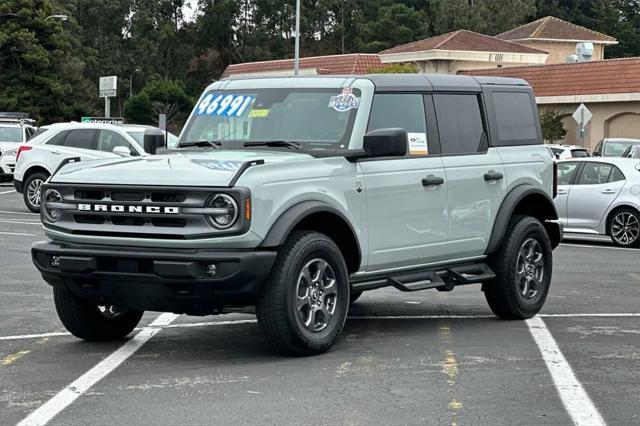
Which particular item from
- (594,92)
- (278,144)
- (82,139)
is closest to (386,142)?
(278,144)

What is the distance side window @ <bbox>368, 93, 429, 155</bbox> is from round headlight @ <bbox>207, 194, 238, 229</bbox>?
1.82 metres

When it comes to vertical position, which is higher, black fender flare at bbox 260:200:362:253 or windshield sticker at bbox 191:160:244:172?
windshield sticker at bbox 191:160:244:172

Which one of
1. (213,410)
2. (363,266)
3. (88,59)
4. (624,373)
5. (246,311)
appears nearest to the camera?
(213,410)

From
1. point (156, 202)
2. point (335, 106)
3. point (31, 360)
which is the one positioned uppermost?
point (335, 106)

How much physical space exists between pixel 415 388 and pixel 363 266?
6.00 feet

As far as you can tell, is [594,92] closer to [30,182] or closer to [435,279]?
[30,182]

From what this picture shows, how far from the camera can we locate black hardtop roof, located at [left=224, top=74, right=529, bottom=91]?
9.49 meters

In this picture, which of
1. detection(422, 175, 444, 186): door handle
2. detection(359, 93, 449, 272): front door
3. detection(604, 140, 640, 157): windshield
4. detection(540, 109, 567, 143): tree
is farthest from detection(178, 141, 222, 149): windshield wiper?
detection(540, 109, 567, 143): tree

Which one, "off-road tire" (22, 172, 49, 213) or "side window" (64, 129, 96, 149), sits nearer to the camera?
"side window" (64, 129, 96, 149)

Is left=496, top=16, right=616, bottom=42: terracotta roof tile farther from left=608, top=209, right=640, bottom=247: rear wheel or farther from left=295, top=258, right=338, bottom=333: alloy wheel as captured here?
left=295, top=258, right=338, bottom=333: alloy wheel

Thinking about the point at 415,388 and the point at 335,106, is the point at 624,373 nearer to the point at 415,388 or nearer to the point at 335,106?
the point at 415,388

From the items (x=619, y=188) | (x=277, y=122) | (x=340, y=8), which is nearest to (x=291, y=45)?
(x=340, y=8)

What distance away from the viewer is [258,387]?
732 cm

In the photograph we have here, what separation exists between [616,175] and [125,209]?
44.3ft
